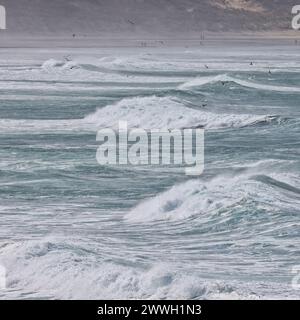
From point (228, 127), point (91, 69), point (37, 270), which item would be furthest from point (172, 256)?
point (91, 69)

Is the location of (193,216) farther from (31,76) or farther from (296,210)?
(31,76)

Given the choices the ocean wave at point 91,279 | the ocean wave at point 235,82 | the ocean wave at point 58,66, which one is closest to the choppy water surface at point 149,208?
the ocean wave at point 91,279

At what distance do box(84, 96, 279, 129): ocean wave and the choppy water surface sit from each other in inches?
2.8

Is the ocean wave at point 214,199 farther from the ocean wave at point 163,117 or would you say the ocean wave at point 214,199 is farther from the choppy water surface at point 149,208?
the ocean wave at point 163,117

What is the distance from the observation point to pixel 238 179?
2856cm

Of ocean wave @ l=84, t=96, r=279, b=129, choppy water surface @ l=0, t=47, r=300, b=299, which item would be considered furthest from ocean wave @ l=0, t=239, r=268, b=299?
ocean wave @ l=84, t=96, r=279, b=129

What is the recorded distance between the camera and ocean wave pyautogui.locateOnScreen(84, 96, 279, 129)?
4350cm

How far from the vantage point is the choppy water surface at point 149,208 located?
1919 centimetres

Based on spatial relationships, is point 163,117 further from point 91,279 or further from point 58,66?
point 58,66

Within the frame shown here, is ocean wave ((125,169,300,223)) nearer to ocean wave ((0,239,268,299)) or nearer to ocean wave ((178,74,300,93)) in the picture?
ocean wave ((0,239,268,299))

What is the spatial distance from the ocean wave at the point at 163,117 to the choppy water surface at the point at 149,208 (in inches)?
2.8

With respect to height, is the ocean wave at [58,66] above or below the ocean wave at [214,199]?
above
